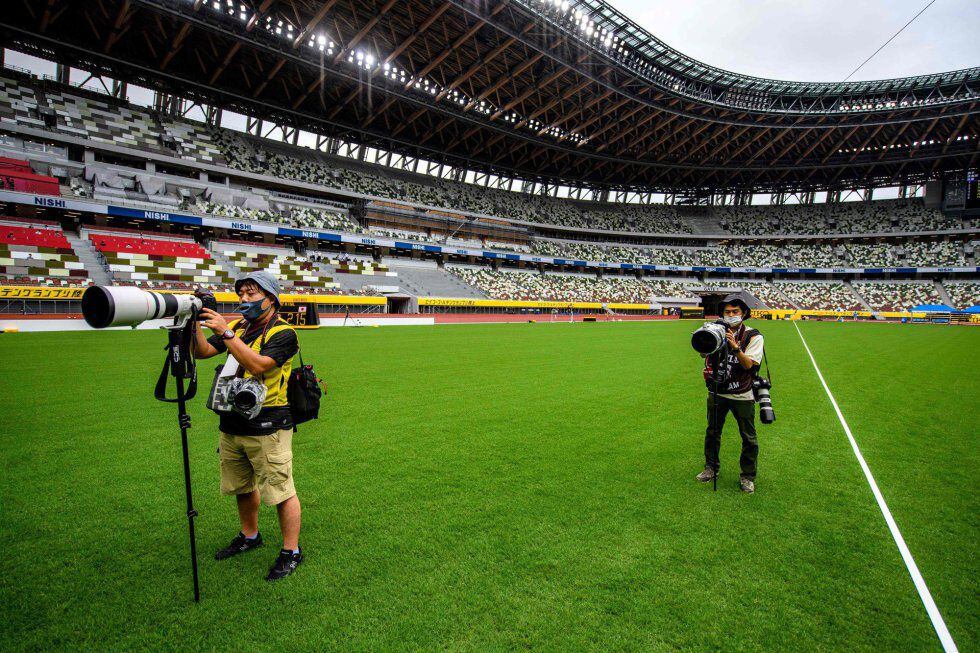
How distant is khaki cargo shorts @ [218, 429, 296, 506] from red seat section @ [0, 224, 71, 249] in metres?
35.3

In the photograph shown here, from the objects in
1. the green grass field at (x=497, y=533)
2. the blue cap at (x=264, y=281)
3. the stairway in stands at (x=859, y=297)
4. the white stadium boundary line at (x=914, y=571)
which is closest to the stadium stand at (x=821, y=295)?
the stairway in stands at (x=859, y=297)

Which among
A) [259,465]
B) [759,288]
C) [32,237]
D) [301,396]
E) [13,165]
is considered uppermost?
[13,165]

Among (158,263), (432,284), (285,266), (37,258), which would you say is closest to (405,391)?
(37,258)

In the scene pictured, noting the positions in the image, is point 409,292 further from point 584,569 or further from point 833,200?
point 833,200

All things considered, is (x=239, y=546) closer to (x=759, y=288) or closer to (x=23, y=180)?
(x=23, y=180)

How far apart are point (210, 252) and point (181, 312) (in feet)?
127

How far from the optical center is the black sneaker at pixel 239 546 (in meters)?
3.53

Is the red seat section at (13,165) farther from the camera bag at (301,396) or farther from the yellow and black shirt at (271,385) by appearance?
the camera bag at (301,396)

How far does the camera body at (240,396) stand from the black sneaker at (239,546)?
1.16 meters

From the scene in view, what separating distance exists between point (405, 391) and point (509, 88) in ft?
128

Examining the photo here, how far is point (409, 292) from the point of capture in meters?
42.7

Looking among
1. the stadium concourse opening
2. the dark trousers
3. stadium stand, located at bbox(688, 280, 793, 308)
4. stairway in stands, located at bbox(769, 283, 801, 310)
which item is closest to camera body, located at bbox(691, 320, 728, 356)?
the stadium concourse opening

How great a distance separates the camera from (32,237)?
28.0 metres

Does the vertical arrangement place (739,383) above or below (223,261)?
below
